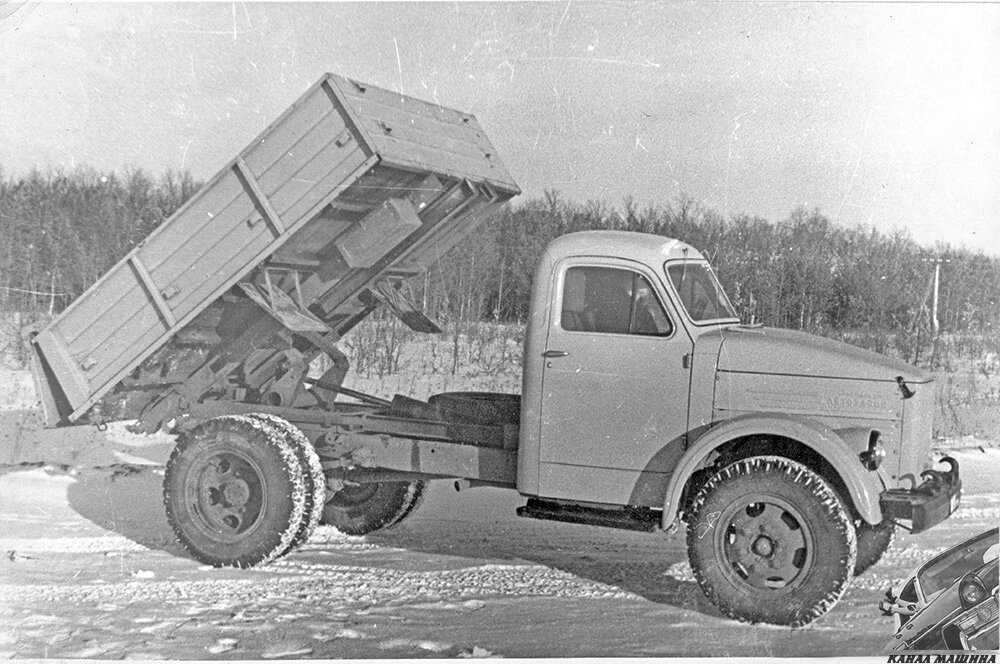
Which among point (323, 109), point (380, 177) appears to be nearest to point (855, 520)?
point (380, 177)

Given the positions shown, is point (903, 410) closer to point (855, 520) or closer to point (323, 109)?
point (855, 520)

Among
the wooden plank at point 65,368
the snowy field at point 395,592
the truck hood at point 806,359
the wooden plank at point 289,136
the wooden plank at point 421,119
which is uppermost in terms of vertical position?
the wooden plank at point 421,119

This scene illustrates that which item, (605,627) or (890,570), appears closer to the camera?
(605,627)

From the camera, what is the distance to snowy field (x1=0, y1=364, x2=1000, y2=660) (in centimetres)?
571

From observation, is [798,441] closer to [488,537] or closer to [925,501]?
[925,501]

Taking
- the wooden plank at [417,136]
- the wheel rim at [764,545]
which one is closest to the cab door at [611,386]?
the wheel rim at [764,545]

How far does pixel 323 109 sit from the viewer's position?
20.2ft

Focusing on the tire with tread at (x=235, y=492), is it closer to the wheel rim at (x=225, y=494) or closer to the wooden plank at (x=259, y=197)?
the wheel rim at (x=225, y=494)

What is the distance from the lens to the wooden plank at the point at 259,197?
6.31 m

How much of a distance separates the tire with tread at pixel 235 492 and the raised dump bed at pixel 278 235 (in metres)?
0.53

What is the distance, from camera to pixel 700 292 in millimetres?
6438

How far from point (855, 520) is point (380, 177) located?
3300 mm

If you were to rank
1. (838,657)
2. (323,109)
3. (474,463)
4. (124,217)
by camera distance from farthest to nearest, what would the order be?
(124,217), (474,463), (323,109), (838,657)

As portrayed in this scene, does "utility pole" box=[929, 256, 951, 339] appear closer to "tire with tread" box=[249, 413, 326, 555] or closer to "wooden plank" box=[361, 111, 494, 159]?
"wooden plank" box=[361, 111, 494, 159]
